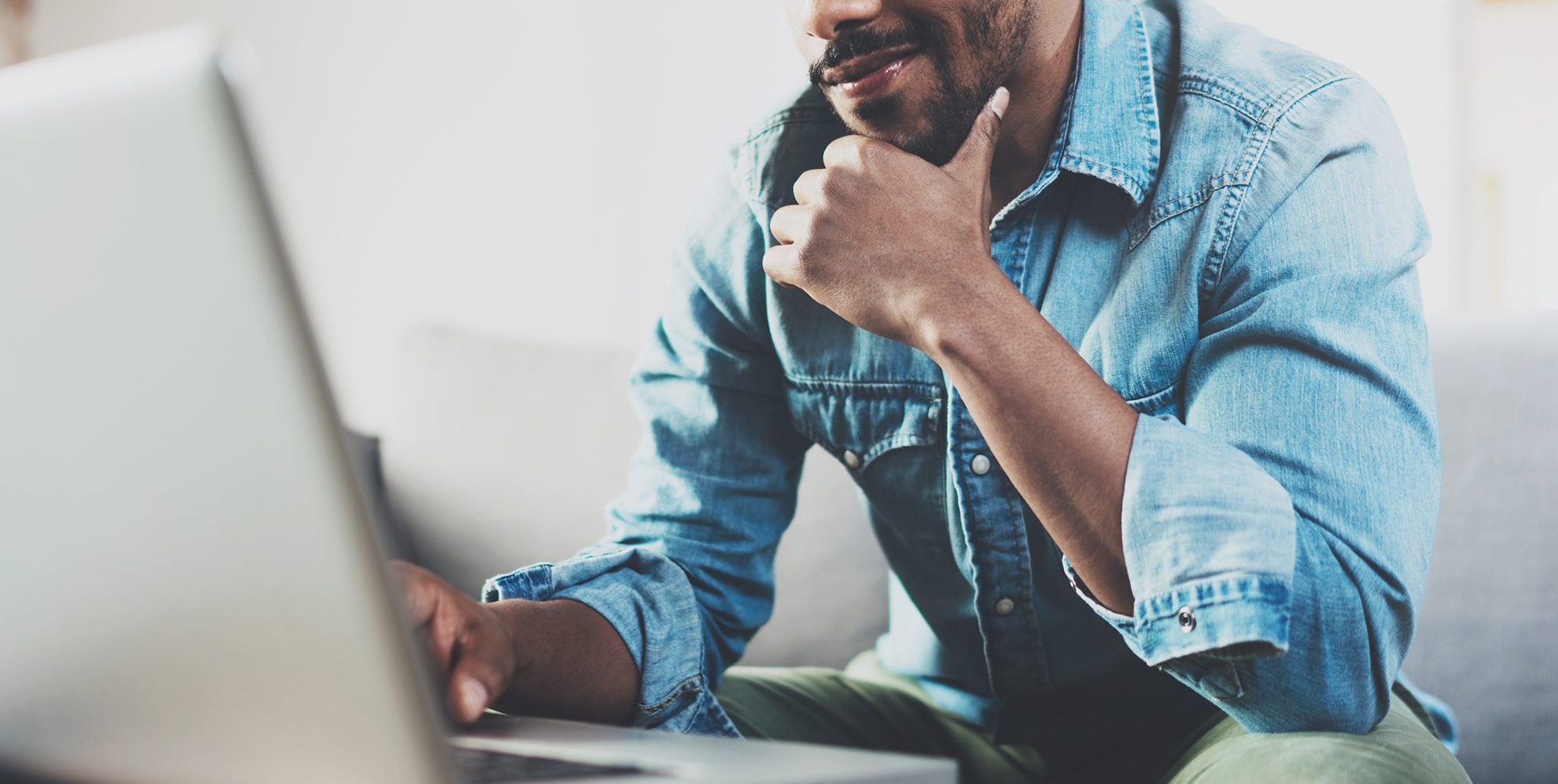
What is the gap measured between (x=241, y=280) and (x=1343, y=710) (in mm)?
635

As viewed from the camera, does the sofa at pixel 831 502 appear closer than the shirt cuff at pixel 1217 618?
No

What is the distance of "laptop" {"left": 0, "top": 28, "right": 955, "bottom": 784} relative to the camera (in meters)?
0.33

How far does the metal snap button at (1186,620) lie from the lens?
668 mm

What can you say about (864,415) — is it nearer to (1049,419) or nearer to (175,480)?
(1049,419)

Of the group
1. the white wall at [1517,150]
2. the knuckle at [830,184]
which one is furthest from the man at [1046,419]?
the white wall at [1517,150]

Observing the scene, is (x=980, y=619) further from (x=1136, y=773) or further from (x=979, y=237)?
(x=979, y=237)

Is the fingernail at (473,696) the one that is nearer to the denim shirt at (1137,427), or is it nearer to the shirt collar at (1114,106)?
the denim shirt at (1137,427)

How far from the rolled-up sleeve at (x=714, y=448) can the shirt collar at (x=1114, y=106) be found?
0.28 meters

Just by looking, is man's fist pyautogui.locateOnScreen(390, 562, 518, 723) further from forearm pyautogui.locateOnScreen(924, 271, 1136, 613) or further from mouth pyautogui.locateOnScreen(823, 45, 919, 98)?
mouth pyautogui.locateOnScreen(823, 45, 919, 98)

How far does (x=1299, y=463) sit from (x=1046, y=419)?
16cm

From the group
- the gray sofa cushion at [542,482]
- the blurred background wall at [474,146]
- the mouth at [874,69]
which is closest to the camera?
the mouth at [874,69]

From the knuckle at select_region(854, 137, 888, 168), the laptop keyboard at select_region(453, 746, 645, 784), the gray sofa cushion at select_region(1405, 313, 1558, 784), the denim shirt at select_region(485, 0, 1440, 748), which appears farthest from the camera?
the gray sofa cushion at select_region(1405, 313, 1558, 784)

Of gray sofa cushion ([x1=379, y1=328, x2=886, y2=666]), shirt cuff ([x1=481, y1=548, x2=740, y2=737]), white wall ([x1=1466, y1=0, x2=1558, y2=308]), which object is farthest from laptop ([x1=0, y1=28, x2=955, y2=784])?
white wall ([x1=1466, y1=0, x2=1558, y2=308])

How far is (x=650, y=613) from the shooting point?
0.90 m
